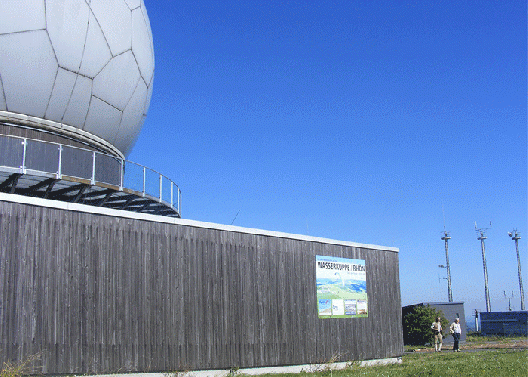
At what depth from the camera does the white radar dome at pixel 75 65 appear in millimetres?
15445

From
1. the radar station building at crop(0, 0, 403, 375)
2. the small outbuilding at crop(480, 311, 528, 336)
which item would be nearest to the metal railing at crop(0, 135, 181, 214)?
the radar station building at crop(0, 0, 403, 375)

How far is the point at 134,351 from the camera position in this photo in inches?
502

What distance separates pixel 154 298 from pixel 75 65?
25.1ft

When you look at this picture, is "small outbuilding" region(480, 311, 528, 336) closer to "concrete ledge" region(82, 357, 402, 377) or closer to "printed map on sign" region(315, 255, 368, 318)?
"concrete ledge" region(82, 357, 402, 377)

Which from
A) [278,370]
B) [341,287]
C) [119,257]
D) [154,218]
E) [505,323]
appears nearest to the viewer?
[119,257]

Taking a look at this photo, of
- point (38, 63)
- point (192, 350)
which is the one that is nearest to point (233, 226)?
point (192, 350)

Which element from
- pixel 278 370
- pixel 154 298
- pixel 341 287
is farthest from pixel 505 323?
pixel 154 298

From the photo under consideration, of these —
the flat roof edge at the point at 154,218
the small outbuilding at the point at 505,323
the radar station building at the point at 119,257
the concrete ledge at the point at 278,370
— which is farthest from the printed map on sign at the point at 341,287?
the small outbuilding at the point at 505,323

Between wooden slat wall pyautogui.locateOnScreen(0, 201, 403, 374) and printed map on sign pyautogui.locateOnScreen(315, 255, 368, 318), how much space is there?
30 centimetres

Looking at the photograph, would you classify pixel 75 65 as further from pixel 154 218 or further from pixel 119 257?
pixel 119 257

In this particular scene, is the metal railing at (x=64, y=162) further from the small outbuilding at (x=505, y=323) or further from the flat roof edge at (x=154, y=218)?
the small outbuilding at (x=505, y=323)

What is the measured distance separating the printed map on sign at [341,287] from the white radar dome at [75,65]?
8486 millimetres

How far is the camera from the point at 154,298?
530 inches

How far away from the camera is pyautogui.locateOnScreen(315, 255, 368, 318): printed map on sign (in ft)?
59.3
